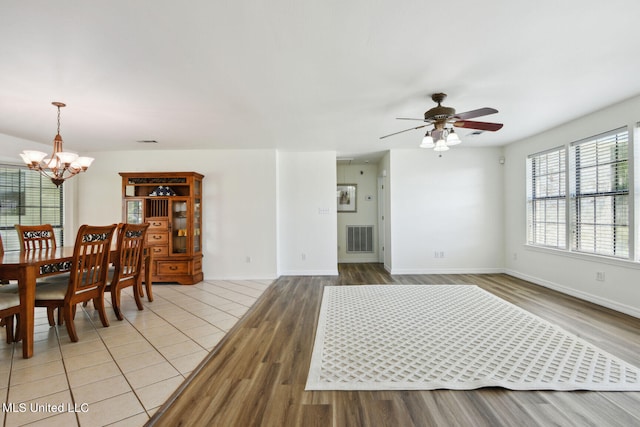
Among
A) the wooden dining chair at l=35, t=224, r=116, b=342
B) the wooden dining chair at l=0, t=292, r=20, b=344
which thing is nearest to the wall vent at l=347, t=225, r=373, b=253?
the wooden dining chair at l=35, t=224, r=116, b=342

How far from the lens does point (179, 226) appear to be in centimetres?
474

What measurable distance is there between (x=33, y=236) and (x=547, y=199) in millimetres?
7279

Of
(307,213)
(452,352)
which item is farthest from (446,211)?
(452,352)

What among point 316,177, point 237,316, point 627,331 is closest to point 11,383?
point 237,316

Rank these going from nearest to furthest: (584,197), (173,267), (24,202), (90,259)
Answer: (90,259) → (584,197) → (24,202) → (173,267)

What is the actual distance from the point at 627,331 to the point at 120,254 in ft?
17.2

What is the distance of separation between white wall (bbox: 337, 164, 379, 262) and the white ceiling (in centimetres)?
319

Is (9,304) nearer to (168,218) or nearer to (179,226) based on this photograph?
(168,218)

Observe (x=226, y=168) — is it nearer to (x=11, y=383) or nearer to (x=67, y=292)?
(x=67, y=292)

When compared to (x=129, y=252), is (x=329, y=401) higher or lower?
lower

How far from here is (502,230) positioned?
5176mm

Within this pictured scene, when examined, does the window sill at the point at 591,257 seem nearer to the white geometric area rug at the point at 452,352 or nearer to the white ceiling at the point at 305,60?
the white geometric area rug at the point at 452,352

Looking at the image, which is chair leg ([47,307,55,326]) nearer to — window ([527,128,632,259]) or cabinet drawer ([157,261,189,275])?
cabinet drawer ([157,261,189,275])

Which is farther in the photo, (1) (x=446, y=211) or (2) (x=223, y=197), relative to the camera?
(1) (x=446, y=211)
